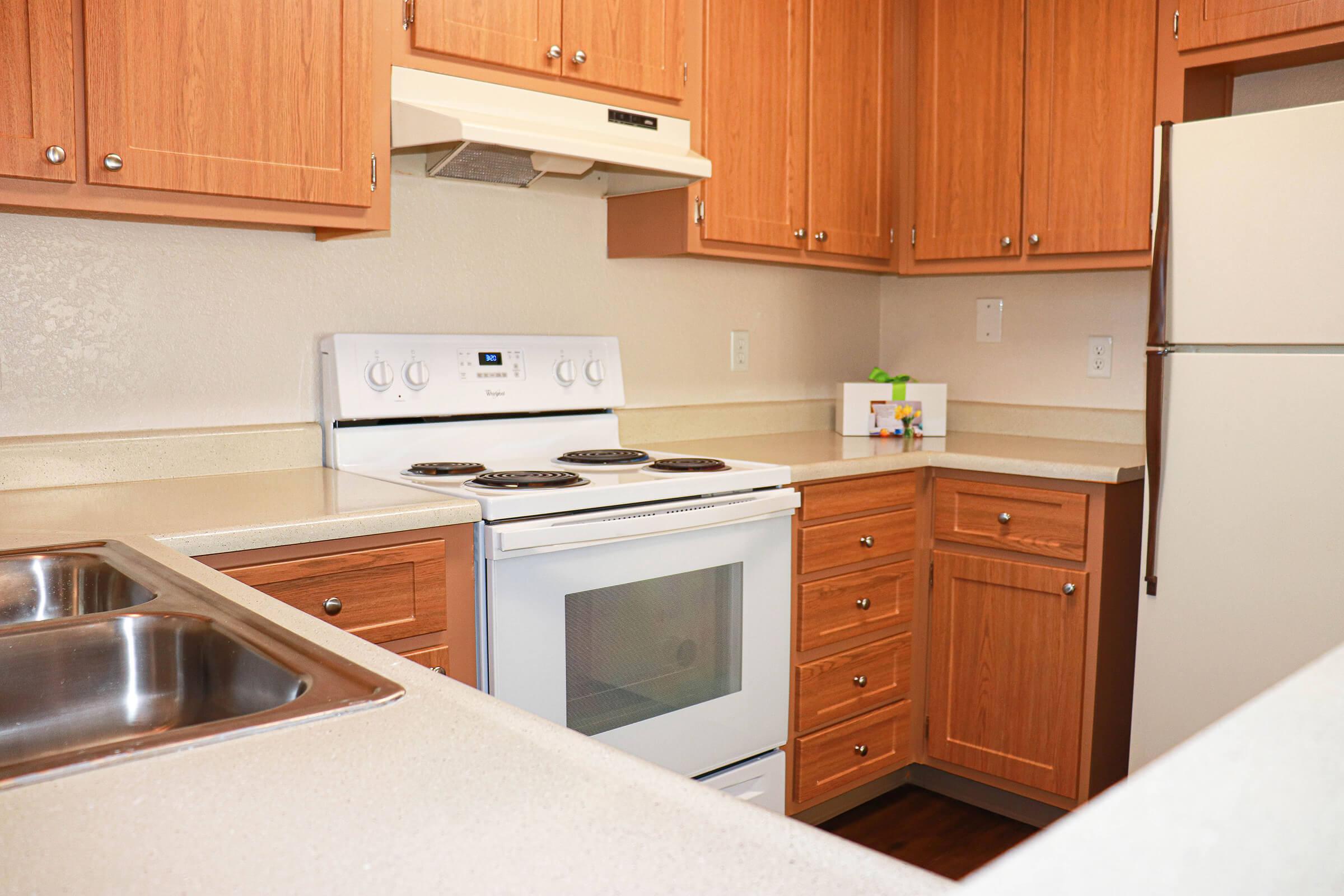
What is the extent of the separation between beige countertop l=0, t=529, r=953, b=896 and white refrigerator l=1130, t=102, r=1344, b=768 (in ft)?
6.30

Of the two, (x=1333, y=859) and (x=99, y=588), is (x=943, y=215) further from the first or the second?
(x=1333, y=859)

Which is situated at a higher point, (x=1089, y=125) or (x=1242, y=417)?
(x=1089, y=125)

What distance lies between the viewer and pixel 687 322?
2906mm

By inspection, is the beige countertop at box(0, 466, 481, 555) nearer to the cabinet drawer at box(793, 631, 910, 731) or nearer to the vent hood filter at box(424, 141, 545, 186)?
the vent hood filter at box(424, 141, 545, 186)

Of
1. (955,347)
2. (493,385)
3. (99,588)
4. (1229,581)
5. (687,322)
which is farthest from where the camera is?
(955,347)

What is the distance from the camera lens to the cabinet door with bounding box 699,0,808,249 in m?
2.53

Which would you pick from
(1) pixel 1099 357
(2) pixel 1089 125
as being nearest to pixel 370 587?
(2) pixel 1089 125

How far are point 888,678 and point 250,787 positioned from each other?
2225mm

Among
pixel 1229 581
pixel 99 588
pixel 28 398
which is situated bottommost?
pixel 1229 581

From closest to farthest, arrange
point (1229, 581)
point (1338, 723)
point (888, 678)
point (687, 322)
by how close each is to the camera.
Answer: point (1338, 723) → point (1229, 581) → point (888, 678) → point (687, 322)

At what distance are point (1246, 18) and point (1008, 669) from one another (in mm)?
1573

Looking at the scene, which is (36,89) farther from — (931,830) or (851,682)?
(931,830)

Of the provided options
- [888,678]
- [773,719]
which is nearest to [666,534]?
[773,719]

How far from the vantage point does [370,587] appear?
166 centimetres
